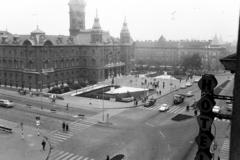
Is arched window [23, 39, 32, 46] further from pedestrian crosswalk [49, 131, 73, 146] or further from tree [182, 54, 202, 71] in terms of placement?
tree [182, 54, 202, 71]

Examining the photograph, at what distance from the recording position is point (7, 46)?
77688 millimetres

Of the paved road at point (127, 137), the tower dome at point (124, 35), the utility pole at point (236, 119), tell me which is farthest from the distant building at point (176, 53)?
the utility pole at point (236, 119)

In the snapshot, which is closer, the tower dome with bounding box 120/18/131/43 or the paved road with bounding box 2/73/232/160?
the paved road with bounding box 2/73/232/160

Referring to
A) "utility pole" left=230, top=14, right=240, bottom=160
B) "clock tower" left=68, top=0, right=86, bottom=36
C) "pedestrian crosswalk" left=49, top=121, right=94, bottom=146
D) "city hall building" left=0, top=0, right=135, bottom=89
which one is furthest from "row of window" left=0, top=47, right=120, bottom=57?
"utility pole" left=230, top=14, right=240, bottom=160

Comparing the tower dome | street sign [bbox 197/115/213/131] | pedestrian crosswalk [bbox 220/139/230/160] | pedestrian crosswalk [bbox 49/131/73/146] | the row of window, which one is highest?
the tower dome

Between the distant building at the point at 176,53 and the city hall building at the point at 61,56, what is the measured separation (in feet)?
179

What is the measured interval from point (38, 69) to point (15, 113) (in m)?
25.5

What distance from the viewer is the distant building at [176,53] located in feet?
466

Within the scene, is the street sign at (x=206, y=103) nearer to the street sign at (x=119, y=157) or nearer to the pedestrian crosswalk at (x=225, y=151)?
the street sign at (x=119, y=157)

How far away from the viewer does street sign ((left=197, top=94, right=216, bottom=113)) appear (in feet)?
16.2

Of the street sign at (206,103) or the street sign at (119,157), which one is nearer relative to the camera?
the street sign at (206,103)

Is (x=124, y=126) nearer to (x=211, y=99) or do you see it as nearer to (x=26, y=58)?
(x=211, y=99)

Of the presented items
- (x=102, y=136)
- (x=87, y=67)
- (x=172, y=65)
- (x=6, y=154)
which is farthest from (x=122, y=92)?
(x=172, y=65)

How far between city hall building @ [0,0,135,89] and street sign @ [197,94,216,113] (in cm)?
6972
